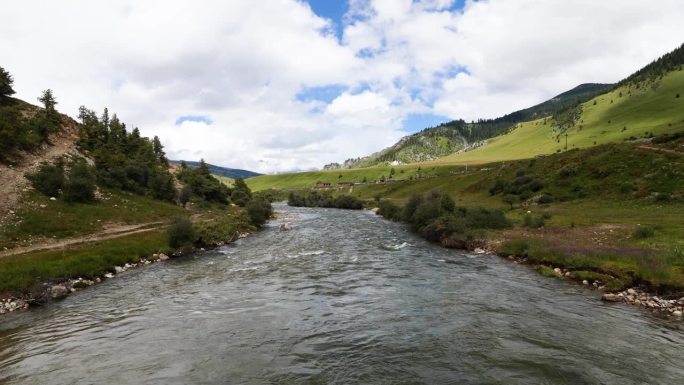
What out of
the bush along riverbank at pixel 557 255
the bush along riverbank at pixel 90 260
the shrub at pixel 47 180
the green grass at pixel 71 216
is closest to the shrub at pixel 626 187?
the bush along riverbank at pixel 557 255

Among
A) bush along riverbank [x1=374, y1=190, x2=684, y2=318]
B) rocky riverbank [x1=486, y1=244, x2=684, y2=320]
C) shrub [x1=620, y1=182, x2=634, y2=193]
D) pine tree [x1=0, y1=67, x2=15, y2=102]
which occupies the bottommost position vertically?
rocky riverbank [x1=486, y1=244, x2=684, y2=320]

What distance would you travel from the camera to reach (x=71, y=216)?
171 feet

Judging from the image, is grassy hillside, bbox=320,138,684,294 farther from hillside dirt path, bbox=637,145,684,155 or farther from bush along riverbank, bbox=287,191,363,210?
bush along riverbank, bbox=287,191,363,210

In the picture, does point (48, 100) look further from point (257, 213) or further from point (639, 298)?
point (639, 298)

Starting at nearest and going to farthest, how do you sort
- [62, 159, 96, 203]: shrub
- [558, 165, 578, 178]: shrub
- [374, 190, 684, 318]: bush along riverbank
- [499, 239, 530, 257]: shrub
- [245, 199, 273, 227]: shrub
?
[374, 190, 684, 318]: bush along riverbank < [499, 239, 530, 257]: shrub < [62, 159, 96, 203]: shrub < [245, 199, 273, 227]: shrub < [558, 165, 578, 178]: shrub

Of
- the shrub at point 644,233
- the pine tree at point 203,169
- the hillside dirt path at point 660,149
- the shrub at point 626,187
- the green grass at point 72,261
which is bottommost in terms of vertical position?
the shrub at point 644,233

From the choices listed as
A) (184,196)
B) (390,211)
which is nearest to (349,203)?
(390,211)

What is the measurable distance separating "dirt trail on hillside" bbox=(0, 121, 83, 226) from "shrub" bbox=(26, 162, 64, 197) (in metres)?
1.07

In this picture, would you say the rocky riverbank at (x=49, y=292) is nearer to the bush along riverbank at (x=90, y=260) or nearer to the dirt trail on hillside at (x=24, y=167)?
the bush along riverbank at (x=90, y=260)

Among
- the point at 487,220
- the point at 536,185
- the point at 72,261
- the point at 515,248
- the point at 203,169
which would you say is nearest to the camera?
the point at 72,261

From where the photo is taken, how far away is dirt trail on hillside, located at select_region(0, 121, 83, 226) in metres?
46.2

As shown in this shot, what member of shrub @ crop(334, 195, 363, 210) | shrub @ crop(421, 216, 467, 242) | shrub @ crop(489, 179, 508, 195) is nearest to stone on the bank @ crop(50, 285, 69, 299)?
shrub @ crop(421, 216, 467, 242)

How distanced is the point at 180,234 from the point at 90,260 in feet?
42.4

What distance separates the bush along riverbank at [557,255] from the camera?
2434 cm
